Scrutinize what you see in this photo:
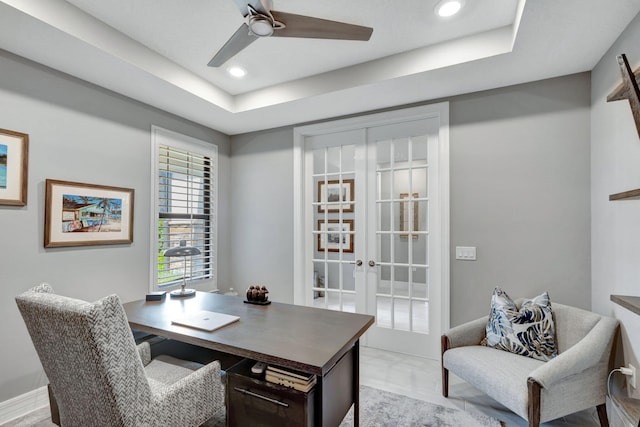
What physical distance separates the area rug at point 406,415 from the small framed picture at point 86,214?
1749mm

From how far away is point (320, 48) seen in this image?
7.95 ft

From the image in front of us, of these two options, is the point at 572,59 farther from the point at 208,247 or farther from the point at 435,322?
the point at 208,247

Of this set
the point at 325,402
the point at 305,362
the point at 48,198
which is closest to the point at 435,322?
the point at 325,402

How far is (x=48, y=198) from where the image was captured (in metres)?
2.29

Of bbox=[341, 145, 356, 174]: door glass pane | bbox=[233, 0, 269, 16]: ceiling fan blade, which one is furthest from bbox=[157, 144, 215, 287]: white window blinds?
bbox=[233, 0, 269, 16]: ceiling fan blade

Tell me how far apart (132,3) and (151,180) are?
5.19ft

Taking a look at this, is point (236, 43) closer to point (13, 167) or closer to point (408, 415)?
point (13, 167)

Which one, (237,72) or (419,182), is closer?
(237,72)

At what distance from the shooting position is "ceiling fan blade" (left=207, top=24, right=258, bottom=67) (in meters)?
1.63

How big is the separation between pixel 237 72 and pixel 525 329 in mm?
3107

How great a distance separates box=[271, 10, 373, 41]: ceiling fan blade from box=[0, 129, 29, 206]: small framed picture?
6.57ft

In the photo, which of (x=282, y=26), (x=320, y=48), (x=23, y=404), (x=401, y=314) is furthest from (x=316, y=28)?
(x=23, y=404)

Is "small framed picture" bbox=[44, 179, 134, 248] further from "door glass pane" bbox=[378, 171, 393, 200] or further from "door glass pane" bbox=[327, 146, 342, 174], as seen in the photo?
"door glass pane" bbox=[378, 171, 393, 200]

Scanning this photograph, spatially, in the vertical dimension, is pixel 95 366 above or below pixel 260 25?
below
